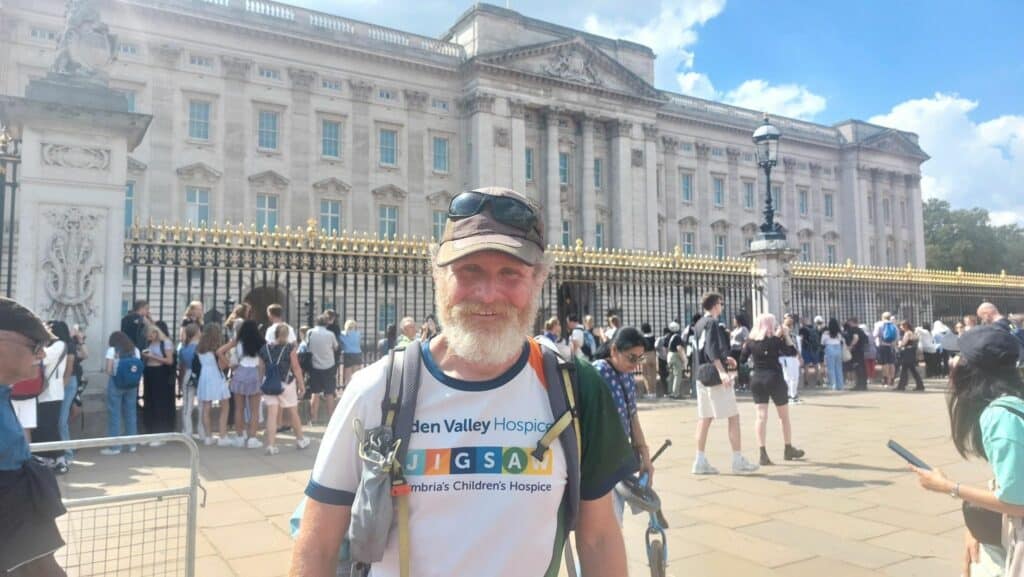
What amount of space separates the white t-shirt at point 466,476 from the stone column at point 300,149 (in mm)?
30856

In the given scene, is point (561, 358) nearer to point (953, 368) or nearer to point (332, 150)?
point (953, 368)

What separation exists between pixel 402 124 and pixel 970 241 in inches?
2483

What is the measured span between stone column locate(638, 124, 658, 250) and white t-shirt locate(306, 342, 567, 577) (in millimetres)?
38714

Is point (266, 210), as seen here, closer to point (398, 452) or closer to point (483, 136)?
point (483, 136)

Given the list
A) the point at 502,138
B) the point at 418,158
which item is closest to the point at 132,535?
the point at 418,158

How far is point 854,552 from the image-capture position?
180 inches

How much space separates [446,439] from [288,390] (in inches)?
283

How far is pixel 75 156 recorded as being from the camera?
25.8ft

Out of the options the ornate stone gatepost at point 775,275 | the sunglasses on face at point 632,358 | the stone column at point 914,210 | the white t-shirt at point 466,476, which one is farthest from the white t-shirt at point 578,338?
the stone column at point 914,210

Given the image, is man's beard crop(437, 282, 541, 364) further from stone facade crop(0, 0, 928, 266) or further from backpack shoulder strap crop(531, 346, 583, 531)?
stone facade crop(0, 0, 928, 266)

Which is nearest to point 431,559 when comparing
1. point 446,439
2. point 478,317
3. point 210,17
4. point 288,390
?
point 446,439

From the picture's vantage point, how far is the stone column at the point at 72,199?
7531mm

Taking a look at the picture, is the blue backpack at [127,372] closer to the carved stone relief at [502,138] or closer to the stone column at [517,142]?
the stone column at [517,142]

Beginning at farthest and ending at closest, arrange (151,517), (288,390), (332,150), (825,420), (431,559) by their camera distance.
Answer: (332,150), (825,420), (288,390), (151,517), (431,559)
